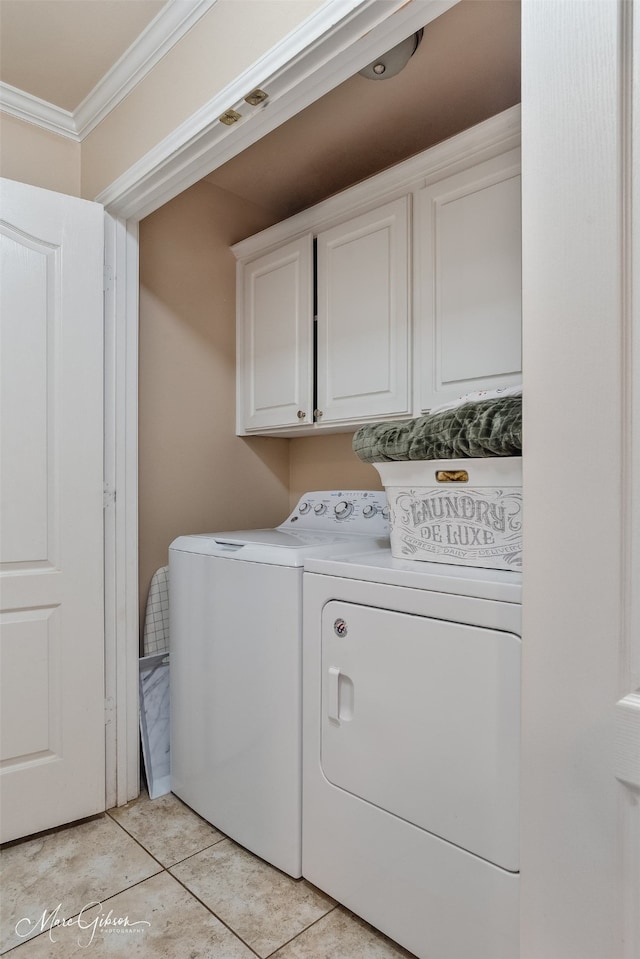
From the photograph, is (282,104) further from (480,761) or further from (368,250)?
(480,761)

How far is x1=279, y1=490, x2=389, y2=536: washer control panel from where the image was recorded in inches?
82.7

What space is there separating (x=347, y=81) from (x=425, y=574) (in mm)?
1537

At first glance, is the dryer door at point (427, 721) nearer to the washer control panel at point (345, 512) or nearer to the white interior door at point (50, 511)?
the washer control panel at point (345, 512)

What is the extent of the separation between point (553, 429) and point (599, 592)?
23 cm

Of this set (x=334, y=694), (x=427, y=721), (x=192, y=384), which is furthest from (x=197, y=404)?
(x=427, y=721)

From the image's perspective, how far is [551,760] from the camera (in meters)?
0.81

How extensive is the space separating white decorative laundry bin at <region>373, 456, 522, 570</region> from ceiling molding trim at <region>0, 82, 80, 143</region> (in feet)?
5.85

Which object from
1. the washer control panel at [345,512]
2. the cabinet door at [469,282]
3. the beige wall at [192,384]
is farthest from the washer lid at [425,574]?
the beige wall at [192,384]

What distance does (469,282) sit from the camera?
172 cm

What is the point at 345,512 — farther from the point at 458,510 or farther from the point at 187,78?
the point at 187,78

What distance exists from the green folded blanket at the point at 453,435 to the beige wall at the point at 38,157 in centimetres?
160

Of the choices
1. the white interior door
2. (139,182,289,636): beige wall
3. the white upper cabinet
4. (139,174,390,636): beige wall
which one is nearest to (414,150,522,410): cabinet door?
the white upper cabinet

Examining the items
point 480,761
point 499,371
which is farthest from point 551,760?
point 499,371

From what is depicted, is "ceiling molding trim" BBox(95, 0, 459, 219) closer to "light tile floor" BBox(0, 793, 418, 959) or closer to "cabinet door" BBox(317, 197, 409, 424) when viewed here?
"cabinet door" BBox(317, 197, 409, 424)
